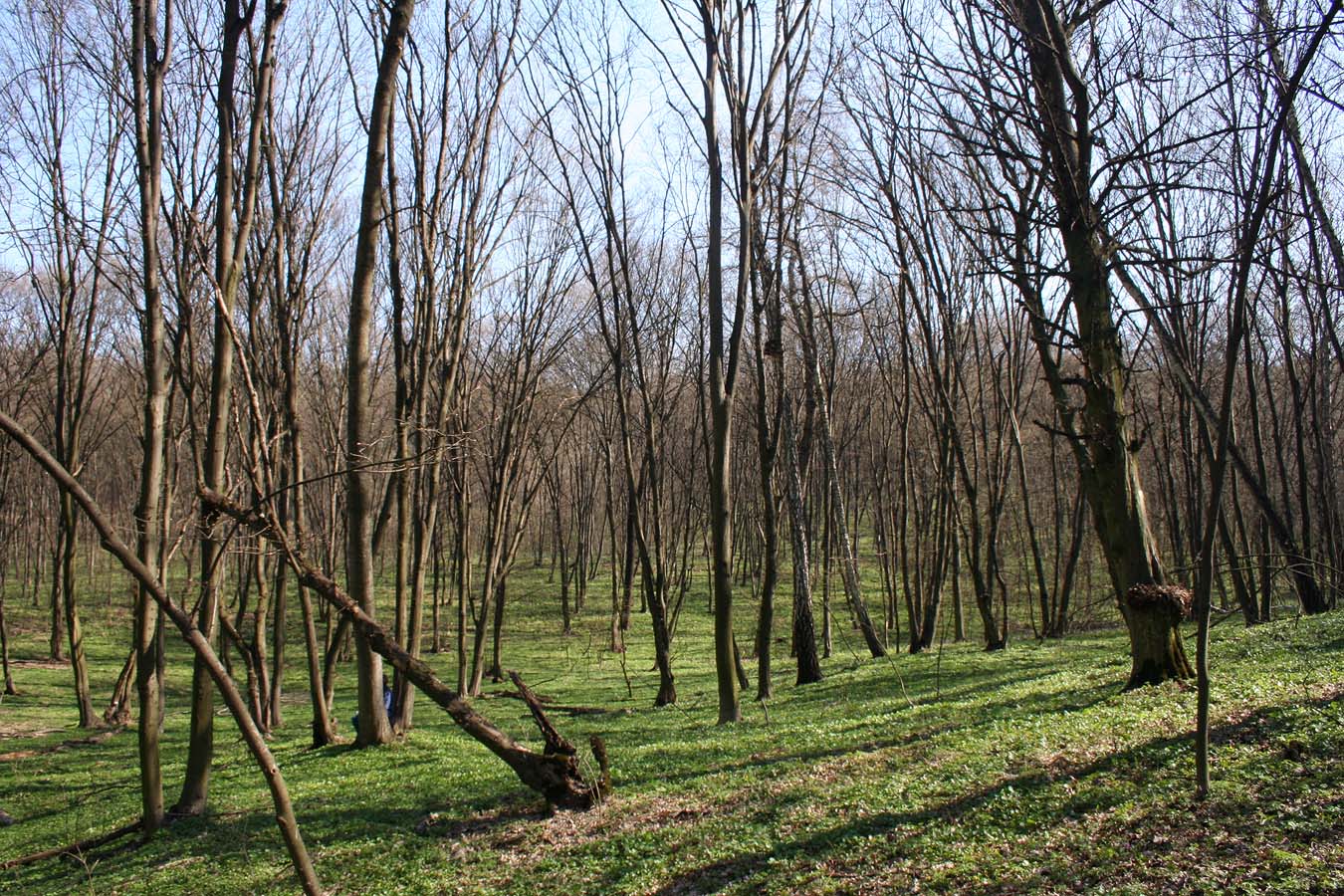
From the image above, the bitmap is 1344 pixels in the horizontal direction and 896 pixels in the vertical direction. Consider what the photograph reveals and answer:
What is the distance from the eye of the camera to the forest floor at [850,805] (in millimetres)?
4215

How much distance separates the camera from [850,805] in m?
5.41

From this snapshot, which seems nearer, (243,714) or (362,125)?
(243,714)

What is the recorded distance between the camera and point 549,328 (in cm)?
1697

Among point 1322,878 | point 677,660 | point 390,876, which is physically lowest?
point 677,660

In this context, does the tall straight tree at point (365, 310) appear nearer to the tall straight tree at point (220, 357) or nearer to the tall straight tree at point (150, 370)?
the tall straight tree at point (220, 357)

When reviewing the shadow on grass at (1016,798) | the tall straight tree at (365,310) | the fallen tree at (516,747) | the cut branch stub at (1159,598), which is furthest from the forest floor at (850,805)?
the tall straight tree at (365,310)

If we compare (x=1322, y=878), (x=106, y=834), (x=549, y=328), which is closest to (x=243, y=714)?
(x=1322, y=878)

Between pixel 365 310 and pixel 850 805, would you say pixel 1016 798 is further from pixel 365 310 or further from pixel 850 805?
pixel 365 310

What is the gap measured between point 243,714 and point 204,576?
479 cm

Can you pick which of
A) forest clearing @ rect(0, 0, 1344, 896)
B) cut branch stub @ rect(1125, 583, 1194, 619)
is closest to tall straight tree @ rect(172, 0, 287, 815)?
forest clearing @ rect(0, 0, 1344, 896)

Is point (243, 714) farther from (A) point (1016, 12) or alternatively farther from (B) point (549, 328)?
(B) point (549, 328)

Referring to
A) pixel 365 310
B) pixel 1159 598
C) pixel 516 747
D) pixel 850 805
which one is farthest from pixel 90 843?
pixel 1159 598

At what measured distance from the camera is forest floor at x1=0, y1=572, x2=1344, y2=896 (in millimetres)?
4215

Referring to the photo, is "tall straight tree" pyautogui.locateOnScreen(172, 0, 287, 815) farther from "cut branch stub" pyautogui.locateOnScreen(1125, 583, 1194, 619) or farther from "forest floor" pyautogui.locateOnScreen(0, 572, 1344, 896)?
"cut branch stub" pyautogui.locateOnScreen(1125, 583, 1194, 619)
